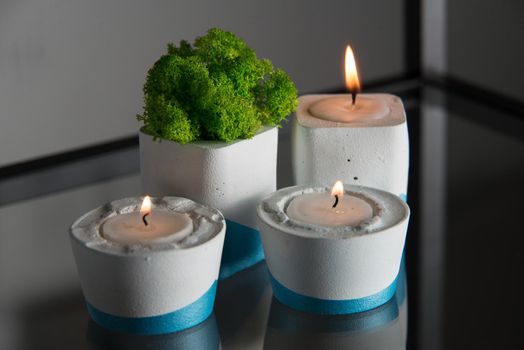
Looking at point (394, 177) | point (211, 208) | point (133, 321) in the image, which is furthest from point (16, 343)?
point (394, 177)

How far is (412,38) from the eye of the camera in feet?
5.91

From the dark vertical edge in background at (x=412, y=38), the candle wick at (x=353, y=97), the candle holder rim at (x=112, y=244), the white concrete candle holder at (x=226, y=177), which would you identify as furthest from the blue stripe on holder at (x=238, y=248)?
the dark vertical edge in background at (x=412, y=38)

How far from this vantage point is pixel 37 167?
1.44 meters

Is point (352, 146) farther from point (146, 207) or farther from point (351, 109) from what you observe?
point (146, 207)

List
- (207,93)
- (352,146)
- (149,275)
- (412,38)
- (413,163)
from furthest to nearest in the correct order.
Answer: (412,38), (413,163), (352,146), (207,93), (149,275)

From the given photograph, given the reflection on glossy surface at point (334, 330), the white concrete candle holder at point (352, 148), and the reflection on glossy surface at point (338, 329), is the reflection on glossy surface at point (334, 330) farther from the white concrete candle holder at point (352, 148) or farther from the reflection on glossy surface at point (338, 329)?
the white concrete candle holder at point (352, 148)

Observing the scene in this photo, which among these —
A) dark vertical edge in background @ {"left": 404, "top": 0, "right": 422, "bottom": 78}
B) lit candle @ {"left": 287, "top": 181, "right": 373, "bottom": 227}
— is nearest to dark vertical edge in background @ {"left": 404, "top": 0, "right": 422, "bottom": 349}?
dark vertical edge in background @ {"left": 404, "top": 0, "right": 422, "bottom": 78}

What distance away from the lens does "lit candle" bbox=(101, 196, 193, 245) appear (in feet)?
3.31

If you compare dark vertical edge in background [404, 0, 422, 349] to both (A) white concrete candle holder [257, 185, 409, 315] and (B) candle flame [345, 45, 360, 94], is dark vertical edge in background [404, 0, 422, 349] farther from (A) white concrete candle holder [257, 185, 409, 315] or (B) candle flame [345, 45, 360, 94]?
(B) candle flame [345, 45, 360, 94]

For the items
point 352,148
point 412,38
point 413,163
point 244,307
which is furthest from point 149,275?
point 412,38

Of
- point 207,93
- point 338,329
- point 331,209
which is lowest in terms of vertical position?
point 338,329

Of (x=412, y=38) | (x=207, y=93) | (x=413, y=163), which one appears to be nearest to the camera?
(x=207, y=93)

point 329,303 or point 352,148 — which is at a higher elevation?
point 352,148

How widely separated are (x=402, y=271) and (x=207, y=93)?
31 centimetres
